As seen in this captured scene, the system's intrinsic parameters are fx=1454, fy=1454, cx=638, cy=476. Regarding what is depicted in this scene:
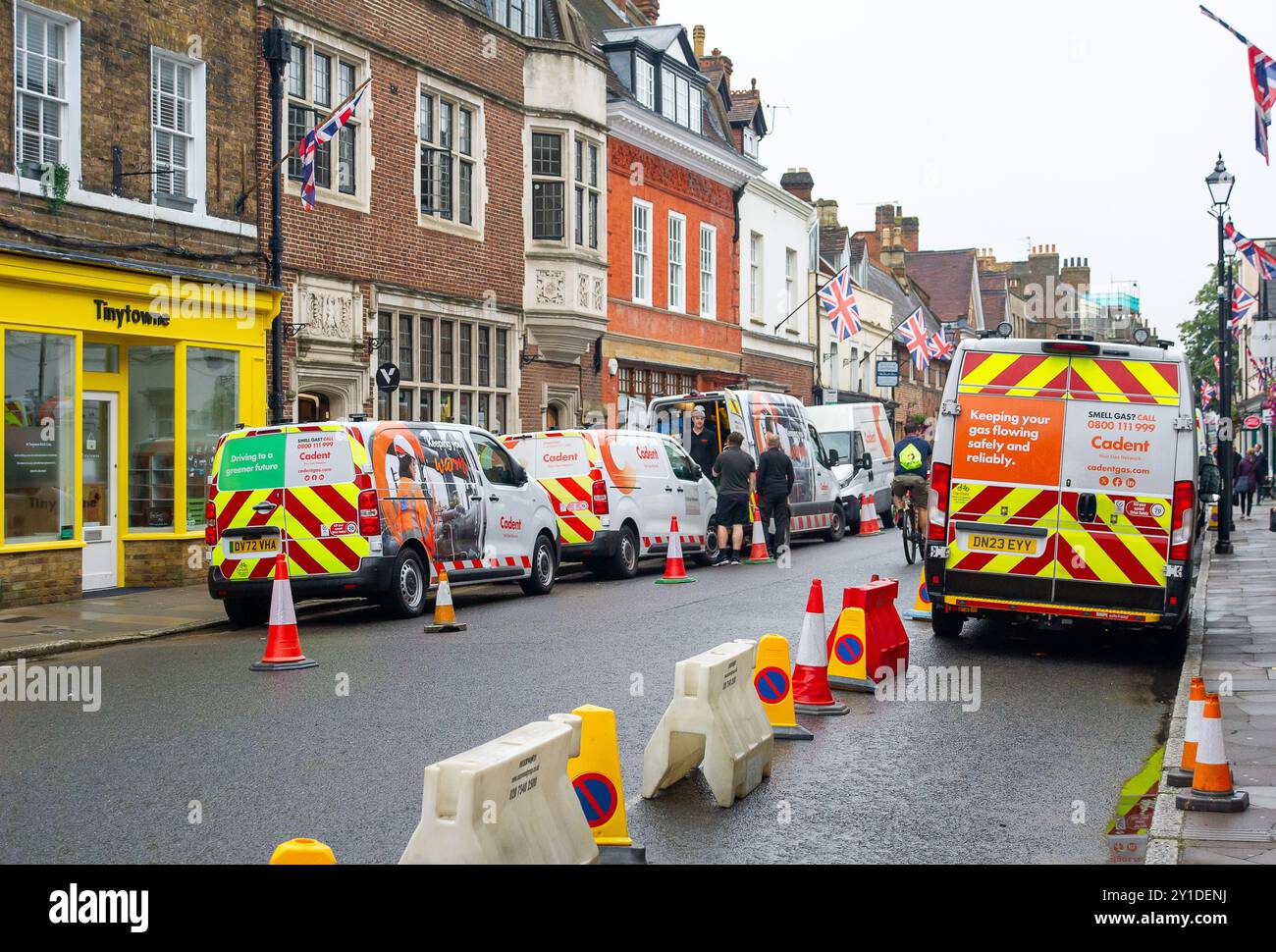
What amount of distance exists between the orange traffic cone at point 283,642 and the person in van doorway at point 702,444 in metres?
12.5

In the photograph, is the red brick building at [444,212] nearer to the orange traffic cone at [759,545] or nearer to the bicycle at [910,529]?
the orange traffic cone at [759,545]

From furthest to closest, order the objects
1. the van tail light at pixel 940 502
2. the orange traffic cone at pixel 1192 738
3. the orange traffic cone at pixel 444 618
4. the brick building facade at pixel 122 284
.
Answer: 1. the brick building facade at pixel 122 284
2. the orange traffic cone at pixel 444 618
3. the van tail light at pixel 940 502
4. the orange traffic cone at pixel 1192 738

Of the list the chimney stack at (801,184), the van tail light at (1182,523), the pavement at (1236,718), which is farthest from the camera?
the chimney stack at (801,184)

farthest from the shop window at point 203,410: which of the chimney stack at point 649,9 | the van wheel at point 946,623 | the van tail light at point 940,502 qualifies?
the chimney stack at point 649,9

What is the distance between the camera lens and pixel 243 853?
5.84 meters

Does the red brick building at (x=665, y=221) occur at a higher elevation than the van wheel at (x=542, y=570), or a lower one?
higher

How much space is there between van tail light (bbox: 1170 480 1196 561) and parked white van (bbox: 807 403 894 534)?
15505 millimetres

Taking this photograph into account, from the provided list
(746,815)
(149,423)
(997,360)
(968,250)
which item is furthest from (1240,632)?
(968,250)

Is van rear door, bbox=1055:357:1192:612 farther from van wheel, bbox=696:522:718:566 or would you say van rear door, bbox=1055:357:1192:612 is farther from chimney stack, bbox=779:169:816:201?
chimney stack, bbox=779:169:816:201

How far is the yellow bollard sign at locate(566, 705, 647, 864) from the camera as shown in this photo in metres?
5.60

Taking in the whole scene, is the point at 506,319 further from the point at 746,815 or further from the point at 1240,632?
the point at 746,815

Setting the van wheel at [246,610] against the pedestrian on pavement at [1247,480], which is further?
the pedestrian on pavement at [1247,480]

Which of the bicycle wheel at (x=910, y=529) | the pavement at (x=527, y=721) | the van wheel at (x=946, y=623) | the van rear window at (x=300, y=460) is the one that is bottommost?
the pavement at (x=527, y=721)

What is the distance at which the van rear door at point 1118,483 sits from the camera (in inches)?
440
